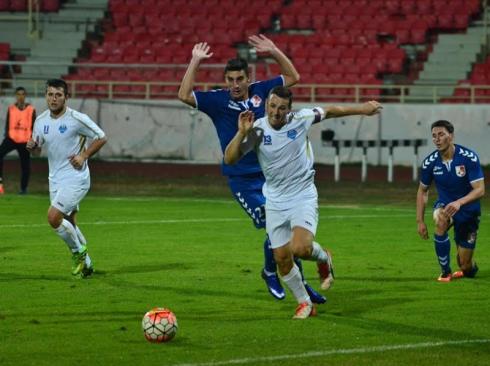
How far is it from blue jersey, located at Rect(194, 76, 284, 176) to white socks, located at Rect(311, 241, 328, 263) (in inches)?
44.5

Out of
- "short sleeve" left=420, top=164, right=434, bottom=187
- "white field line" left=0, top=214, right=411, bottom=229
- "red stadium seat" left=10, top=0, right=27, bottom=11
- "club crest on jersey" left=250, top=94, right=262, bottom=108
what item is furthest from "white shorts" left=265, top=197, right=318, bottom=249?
"red stadium seat" left=10, top=0, right=27, bottom=11

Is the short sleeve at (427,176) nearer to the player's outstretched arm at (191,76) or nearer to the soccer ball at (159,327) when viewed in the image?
the player's outstretched arm at (191,76)

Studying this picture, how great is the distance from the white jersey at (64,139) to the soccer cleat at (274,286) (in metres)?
3.13

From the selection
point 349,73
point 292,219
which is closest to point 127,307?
point 292,219

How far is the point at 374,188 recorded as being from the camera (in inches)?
1145

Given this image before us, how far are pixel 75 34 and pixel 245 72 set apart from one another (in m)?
30.9

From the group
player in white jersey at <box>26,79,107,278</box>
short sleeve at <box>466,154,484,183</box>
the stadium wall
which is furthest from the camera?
the stadium wall

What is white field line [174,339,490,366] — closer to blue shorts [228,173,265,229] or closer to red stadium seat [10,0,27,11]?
blue shorts [228,173,265,229]

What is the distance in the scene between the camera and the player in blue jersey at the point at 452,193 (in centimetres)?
1428

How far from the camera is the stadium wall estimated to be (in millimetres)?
34625

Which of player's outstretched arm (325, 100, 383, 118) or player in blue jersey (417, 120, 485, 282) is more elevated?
player's outstretched arm (325, 100, 383, 118)

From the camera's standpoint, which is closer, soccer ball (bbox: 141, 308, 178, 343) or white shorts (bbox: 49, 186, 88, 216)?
soccer ball (bbox: 141, 308, 178, 343)

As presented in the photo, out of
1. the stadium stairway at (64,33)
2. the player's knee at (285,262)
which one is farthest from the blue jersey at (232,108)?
the stadium stairway at (64,33)

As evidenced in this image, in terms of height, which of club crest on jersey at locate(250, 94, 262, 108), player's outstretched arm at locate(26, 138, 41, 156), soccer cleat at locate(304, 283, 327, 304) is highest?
club crest on jersey at locate(250, 94, 262, 108)
